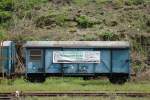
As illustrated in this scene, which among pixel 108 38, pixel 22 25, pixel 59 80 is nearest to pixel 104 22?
pixel 108 38

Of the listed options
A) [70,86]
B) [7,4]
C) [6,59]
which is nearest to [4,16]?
[7,4]

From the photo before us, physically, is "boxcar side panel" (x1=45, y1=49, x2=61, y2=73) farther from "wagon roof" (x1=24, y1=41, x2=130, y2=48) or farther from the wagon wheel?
the wagon wheel

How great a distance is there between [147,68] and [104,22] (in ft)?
21.7

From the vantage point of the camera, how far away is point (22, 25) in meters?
36.4

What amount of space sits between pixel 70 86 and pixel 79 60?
2.54 metres

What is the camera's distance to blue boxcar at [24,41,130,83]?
27766 millimetres

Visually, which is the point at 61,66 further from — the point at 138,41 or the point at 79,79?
the point at 138,41

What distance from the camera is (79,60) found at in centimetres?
2786

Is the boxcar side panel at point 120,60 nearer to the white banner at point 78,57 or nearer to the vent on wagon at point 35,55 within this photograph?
the white banner at point 78,57

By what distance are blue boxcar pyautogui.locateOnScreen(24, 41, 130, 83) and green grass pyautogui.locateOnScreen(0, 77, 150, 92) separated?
61 centimetres

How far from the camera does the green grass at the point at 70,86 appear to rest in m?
23.9

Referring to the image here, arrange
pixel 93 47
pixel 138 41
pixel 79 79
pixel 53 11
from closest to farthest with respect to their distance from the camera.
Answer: pixel 93 47
pixel 79 79
pixel 138 41
pixel 53 11

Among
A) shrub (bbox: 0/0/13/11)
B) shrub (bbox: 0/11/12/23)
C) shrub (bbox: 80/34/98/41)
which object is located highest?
shrub (bbox: 0/0/13/11)

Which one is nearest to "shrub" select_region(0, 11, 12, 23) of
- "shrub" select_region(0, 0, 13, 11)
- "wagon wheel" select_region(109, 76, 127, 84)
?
"shrub" select_region(0, 0, 13, 11)
